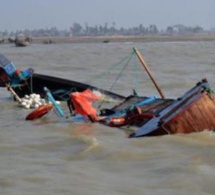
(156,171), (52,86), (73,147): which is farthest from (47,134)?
(52,86)

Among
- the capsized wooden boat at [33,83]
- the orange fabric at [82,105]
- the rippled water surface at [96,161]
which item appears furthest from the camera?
the capsized wooden boat at [33,83]

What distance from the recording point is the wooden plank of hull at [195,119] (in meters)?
11.4

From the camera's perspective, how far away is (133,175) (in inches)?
360

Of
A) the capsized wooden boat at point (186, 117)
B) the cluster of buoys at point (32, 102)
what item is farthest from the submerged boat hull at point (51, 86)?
the capsized wooden boat at point (186, 117)

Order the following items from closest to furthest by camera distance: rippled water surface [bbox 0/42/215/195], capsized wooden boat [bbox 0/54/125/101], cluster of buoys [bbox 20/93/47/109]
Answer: rippled water surface [bbox 0/42/215/195]
cluster of buoys [bbox 20/93/47/109]
capsized wooden boat [bbox 0/54/125/101]

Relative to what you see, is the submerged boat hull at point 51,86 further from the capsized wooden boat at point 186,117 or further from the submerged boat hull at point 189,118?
the submerged boat hull at point 189,118

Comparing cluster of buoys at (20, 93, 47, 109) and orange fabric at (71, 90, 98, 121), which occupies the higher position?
orange fabric at (71, 90, 98, 121)

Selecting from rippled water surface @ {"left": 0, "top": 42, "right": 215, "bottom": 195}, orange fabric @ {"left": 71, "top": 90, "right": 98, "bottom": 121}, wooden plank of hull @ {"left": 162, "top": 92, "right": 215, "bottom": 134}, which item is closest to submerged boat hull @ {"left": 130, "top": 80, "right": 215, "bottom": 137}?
wooden plank of hull @ {"left": 162, "top": 92, "right": 215, "bottom": 134}

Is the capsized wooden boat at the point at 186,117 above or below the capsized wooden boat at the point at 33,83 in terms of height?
above

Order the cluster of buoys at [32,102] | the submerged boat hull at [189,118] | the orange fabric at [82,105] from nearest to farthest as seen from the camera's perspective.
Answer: the submerged boat hull at [189,118], the orange fabric at [82,105], the cluster of buoys at [32,102]

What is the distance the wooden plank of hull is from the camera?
11.4 m

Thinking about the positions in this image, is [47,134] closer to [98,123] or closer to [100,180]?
[98,123]

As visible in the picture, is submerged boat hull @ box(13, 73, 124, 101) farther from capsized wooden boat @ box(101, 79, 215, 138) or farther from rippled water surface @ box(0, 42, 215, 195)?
capsized wooden boat @ box(101, 79, 215, 138)

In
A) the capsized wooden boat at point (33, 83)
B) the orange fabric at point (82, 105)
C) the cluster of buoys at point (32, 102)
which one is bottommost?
the cluster of buoys at point (32, 102)
